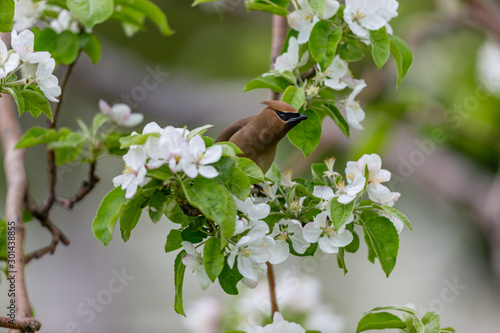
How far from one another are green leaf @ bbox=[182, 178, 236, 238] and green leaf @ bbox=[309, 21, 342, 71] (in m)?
0.20

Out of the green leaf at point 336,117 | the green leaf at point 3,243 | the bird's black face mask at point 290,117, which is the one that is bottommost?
the green leaf at point 3,243

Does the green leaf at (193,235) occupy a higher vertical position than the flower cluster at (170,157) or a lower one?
lower

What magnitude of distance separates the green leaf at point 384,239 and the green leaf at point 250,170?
4.9 inches

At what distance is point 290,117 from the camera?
0.64 meters

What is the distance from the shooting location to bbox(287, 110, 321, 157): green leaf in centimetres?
67

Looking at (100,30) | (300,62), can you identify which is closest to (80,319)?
(100,30)

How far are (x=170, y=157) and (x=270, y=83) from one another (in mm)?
219

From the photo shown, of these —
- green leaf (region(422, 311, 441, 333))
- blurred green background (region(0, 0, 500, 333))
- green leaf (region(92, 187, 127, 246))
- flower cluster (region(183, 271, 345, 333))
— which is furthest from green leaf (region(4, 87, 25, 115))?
blurred green background (region(0, 0, 500, 333))

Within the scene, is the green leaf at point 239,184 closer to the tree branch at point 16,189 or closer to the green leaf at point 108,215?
the green leaf at point 108,215

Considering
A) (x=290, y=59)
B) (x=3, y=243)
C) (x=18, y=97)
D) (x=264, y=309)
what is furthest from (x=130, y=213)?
(x=264, y=309)

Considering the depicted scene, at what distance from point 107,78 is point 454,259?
1.99m

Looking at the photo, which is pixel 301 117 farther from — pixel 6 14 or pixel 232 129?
pixel 6 14

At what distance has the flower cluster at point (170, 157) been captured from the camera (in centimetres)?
49

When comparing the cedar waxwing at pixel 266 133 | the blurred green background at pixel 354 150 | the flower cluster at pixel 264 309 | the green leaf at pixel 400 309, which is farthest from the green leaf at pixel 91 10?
the blurred green background at pixel 354 150
